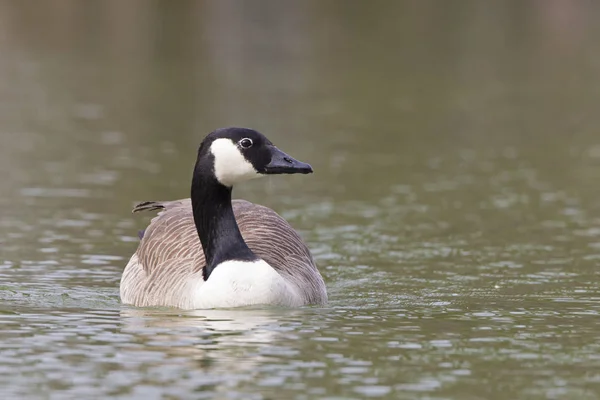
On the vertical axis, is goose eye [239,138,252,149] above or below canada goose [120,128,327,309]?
above

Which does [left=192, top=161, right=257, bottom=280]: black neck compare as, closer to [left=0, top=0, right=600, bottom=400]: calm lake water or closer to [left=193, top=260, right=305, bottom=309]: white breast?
[left=193, top=260, right=305, bottom=309]: white breast

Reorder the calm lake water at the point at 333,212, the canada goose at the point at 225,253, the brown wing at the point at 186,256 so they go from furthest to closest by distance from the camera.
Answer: the brown wing at the point at 186,256 < the canada goose at the point at 225,253 < the calm lake water at the point at 333,212

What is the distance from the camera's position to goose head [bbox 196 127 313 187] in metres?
12.6

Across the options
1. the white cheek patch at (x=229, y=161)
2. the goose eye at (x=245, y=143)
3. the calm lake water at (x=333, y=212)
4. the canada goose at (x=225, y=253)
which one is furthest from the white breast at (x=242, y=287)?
the goose eye at (x=245, y=143)

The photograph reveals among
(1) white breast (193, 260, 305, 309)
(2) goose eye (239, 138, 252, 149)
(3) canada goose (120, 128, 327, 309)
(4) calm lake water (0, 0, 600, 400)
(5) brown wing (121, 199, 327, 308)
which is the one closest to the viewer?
→ (4) calm lake water (0, 0, 600, 400)

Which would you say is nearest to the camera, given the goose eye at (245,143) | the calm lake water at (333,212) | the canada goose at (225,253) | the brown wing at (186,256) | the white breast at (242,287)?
the calm lake water at (333,212)

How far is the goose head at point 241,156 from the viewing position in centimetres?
1261

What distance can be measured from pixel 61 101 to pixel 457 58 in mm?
17477

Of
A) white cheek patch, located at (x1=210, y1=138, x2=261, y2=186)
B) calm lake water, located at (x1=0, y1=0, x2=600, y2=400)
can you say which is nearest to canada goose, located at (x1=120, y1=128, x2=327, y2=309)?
white cheek patch, located at (x1=210, y1=138, x2=261, y2=186)

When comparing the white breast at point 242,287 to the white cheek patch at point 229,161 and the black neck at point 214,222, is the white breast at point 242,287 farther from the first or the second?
the white cheek patch at point 229,161

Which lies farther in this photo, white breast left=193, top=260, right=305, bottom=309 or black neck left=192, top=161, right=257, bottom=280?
black neck left=192, top=161, right=257, bottom=280

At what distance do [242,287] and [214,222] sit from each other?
2.73 ft

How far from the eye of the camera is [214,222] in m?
12.9

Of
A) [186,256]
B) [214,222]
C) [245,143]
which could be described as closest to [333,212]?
[186,256]
